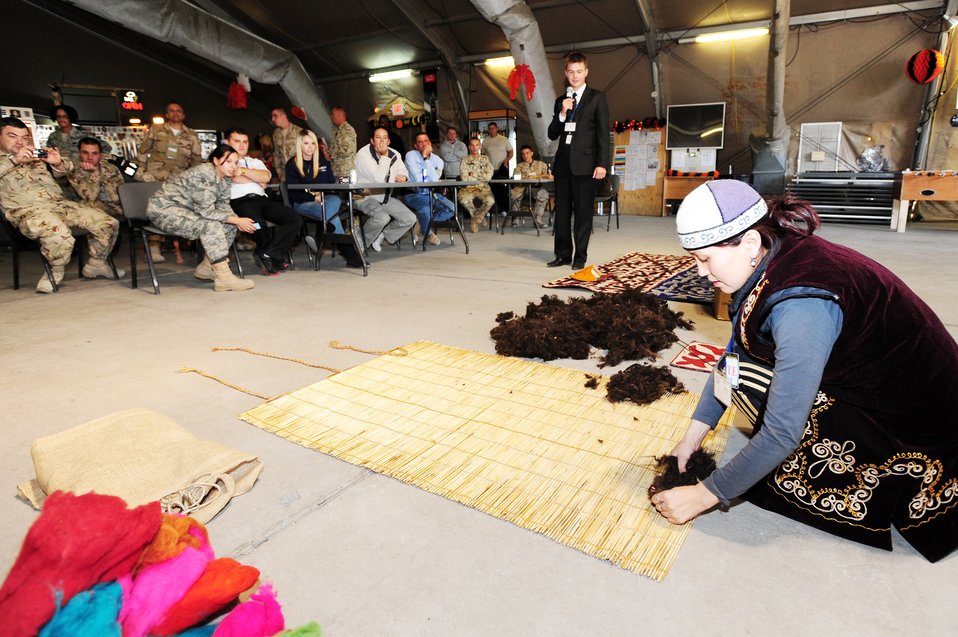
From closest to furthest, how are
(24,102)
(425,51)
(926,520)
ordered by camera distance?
(926,520) < (24,102) < (425,51)

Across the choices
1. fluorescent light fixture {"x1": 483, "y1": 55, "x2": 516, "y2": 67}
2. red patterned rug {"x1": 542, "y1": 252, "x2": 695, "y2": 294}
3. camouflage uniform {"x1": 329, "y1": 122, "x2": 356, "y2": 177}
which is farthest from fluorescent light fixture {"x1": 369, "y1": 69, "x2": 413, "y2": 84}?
red patterned rug {"x1": 542, "y1": 252, "x2": 695, "y2": 294}

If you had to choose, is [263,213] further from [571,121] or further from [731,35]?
[731,35]

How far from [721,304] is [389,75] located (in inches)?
465

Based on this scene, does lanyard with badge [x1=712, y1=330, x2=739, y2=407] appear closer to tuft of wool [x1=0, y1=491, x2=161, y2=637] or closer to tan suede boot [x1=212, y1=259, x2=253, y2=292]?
tuft of wool [x1=0, y1=491, x2=161, y2=637]

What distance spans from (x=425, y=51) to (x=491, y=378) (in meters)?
11.4

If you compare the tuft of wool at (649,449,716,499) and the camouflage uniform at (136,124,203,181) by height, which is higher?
the camouflage uniform at (136,124,203,181)

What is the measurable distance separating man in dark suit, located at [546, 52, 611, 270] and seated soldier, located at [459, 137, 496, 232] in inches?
109

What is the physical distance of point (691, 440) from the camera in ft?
4.81

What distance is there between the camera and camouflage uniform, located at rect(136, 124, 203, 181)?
604 cm

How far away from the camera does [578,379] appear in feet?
7.72

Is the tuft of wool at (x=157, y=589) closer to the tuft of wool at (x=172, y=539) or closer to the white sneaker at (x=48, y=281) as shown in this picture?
the tuft of wool at (x=172, y=539)

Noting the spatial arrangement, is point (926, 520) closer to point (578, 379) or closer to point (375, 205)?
point (578, 379)

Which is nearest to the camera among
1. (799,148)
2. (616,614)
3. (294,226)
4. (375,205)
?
(616,614)

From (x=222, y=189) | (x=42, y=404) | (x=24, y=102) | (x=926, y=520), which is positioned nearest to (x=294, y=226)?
(x=222, y=189)
